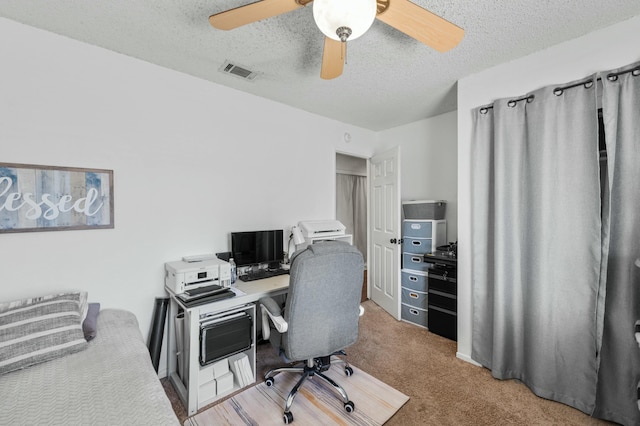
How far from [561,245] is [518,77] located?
1.28 metres

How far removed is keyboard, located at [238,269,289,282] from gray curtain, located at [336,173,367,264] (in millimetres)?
2823

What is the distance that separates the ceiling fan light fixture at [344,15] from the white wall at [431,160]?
265 cm

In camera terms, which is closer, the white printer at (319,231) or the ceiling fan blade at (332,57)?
the ceiling fan blade at (332,57)

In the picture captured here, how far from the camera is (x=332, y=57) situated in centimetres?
147

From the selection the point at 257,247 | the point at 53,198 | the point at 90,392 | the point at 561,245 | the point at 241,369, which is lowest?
the point at 241,369

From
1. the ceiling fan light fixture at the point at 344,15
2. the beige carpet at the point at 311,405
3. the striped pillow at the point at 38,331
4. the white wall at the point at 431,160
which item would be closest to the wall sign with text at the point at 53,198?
the striped pillow at the point at 38,331

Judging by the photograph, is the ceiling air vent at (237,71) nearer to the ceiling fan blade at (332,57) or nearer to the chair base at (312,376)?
the ceiling fan blade at (332,57)

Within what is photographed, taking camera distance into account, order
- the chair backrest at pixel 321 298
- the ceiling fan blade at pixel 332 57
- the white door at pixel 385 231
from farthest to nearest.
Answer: the white door at pixel 385 231
the chair backrest at pixel 321 298
the ceiling fan blade at pixel 332 57

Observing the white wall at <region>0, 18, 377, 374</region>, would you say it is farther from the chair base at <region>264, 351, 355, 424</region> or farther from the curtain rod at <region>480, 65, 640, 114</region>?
the curtain rod at <region>480, 65, 640, 114</region>

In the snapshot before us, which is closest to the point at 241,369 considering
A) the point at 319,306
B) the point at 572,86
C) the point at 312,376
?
the point at 312,376

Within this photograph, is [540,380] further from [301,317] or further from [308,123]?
[308,123]

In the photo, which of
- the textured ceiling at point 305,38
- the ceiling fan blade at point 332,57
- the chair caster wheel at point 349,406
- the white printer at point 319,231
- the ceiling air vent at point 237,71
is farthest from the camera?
the white printer at point 319,231

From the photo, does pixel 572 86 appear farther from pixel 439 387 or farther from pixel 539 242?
pixel 439 387

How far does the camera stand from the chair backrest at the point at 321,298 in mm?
1639
